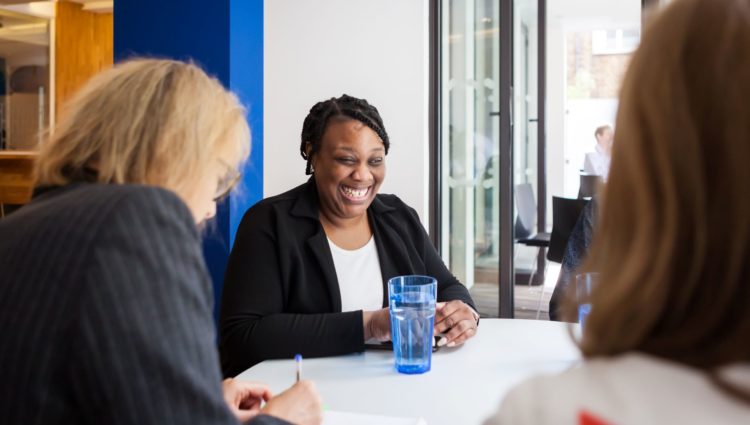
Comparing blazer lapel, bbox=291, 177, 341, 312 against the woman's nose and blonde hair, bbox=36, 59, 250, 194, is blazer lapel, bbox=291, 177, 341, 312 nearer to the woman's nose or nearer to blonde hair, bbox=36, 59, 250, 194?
the woman's nose

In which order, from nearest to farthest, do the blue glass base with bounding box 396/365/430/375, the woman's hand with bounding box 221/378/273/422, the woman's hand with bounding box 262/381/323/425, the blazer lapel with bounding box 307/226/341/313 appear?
1. the woman's hand with bounding box 262/381/323/425
2. the woman's hand with bounding box 221/378/273/422
3. the blue glass base with bounding box 396/365/430/375
4. the blazer lapel with bounding box 307/226/341/313

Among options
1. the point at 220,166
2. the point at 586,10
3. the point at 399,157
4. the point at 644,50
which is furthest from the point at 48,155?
the point at 586,10

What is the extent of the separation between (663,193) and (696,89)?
0.26 ft

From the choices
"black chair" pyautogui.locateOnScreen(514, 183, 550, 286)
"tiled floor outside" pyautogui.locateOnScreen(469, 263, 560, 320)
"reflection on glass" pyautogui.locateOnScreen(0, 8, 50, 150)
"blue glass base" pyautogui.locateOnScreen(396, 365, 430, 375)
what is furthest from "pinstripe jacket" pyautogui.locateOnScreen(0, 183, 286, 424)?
"reflection on glass" pyautogui.locateOnScreen(0, 8, 50, 150)

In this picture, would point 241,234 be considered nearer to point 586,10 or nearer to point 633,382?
point 633,382

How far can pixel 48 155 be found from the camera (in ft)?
3.15

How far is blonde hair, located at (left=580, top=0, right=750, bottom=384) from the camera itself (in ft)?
1.59

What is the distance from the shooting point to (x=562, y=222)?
14.8 feet

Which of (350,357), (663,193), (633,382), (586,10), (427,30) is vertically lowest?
(350,357)

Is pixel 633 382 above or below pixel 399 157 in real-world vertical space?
below

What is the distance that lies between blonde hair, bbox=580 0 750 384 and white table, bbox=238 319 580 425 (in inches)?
26.9

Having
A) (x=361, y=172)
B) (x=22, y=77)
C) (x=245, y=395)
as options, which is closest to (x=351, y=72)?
(x=361, y=172)

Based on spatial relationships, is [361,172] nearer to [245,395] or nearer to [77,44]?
[245,395]

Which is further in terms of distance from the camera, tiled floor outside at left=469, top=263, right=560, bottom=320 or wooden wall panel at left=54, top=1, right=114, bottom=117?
wooden wall panel at left=54, top=1, right=114, bottom=117
